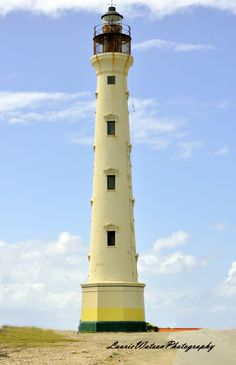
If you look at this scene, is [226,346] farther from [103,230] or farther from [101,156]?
[101,156]

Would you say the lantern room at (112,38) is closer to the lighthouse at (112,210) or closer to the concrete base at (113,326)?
the lighthouse at (112,210)

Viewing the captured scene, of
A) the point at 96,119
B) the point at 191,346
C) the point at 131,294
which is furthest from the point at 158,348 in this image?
the point at 96,119

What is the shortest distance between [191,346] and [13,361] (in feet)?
28.2

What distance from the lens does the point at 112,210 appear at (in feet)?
139

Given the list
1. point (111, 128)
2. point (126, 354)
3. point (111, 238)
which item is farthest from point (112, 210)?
point (126, 354)

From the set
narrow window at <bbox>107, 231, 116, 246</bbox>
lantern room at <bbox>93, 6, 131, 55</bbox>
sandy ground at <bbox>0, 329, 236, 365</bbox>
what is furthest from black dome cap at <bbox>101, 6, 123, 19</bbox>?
sandy ground at <bbox>0, 329, 236, 365</bbox>

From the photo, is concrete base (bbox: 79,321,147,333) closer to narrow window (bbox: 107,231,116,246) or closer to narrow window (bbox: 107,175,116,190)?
narrow window (bbox: 107,231,116,246)

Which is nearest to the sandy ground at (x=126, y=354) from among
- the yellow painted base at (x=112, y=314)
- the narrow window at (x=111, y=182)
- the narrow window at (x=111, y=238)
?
the yellow painted base at (x=112, y=314)

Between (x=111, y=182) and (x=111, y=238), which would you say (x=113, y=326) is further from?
(x=111, y=182)

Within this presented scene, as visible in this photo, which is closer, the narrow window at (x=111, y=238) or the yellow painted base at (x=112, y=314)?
the yellow painted base at (x=112, y=314)

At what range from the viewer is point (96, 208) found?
42781mm

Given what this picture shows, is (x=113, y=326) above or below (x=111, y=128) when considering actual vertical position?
below

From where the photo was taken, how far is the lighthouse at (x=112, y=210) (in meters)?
40.7

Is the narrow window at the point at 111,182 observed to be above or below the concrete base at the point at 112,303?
above
